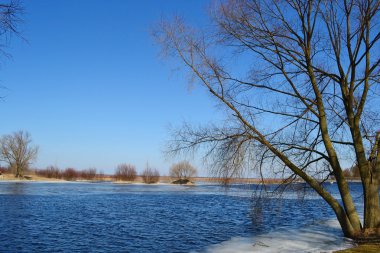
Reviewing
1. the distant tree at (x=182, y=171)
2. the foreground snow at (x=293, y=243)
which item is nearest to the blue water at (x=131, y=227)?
the foreground snow at (x=293, y=243)

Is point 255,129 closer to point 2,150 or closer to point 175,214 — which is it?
point 175,214

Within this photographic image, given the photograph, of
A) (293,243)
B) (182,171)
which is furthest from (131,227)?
(182,171)

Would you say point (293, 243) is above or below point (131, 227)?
above

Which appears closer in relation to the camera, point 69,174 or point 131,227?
point 131,227

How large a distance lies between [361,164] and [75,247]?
9924 millimetres

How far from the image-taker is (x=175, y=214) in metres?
23.4

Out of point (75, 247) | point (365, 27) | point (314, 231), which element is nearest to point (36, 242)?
point (75, 247)

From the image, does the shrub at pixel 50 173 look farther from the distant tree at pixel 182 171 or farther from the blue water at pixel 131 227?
the blue water at pixel 131 227

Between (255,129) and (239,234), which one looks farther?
(239,234)

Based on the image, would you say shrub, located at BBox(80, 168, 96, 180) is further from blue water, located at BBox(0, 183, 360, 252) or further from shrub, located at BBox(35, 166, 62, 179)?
blue water, located at BBox(0, 183, 360, 252)

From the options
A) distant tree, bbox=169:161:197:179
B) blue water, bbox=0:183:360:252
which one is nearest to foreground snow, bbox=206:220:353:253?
blue water, bbox=0:183:360:252

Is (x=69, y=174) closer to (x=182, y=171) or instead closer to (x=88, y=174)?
(x=88, y=174)

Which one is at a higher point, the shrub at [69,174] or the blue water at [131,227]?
the shrub at [69,174]

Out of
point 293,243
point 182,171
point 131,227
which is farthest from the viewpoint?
point 182,171
